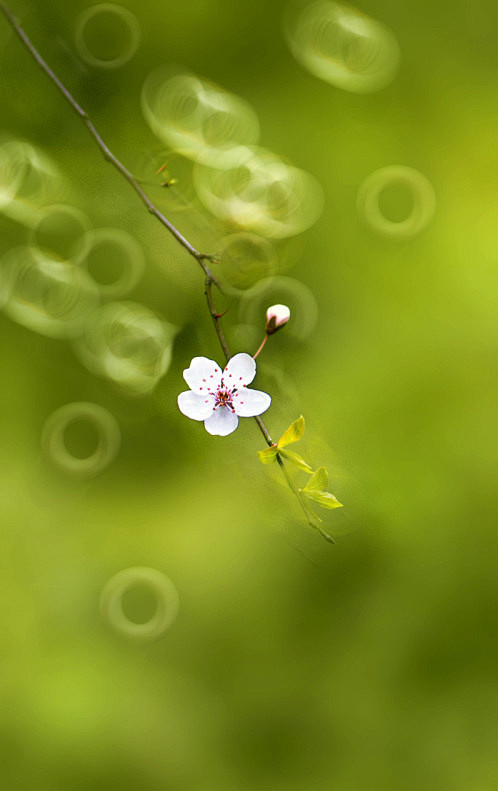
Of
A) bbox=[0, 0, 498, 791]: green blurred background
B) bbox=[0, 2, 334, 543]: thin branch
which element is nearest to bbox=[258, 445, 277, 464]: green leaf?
bbox=[0, 2, 334, 543]: thin branch

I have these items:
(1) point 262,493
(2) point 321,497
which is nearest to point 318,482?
(2) point 321,497

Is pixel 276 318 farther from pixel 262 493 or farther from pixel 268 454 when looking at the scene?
pixel 262 493

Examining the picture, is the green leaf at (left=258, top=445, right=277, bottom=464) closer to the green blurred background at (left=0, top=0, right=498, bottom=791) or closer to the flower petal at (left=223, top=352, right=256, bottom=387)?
the flower petal at (left=223, top=352, right=256, bottom=387)

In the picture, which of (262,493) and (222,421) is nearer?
(222,421)

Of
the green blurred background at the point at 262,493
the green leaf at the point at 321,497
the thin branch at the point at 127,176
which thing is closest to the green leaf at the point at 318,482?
the green leaf at the point at 321,497

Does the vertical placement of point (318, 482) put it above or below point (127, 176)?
below

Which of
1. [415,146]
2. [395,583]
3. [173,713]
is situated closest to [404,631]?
[395,583]
